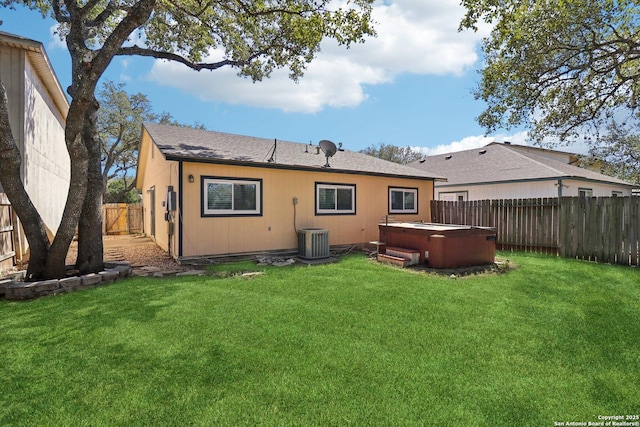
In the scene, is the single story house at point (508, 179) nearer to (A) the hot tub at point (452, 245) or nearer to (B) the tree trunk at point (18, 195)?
(A) the hot tub at point (452, 245)

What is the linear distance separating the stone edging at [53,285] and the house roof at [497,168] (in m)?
15.6

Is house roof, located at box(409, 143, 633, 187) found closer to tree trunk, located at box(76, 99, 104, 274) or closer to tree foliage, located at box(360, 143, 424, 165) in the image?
tree trunk, located at box(76, 99, 104, 274)

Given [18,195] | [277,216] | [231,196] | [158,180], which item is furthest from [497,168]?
[18,195]

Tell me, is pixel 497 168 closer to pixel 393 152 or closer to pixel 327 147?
pixel 327 147

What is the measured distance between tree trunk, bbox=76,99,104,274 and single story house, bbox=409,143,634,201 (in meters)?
15.6

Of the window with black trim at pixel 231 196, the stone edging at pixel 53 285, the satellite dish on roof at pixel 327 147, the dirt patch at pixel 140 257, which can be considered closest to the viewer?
the stone edging at pixel 53 285

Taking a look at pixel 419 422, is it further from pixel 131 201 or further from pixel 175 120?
pixel 131 201

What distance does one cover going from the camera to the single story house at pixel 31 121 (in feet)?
22.9

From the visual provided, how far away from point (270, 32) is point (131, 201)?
2603cm

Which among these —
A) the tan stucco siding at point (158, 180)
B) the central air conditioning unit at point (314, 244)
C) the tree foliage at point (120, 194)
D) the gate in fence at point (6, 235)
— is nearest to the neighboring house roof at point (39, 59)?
the tan stucco siding at point (158, 180)

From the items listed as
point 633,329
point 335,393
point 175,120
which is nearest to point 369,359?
point 335,393

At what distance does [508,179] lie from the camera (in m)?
14.7

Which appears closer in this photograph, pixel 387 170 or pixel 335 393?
pixel 335 393

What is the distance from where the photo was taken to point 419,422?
2.06 metres
